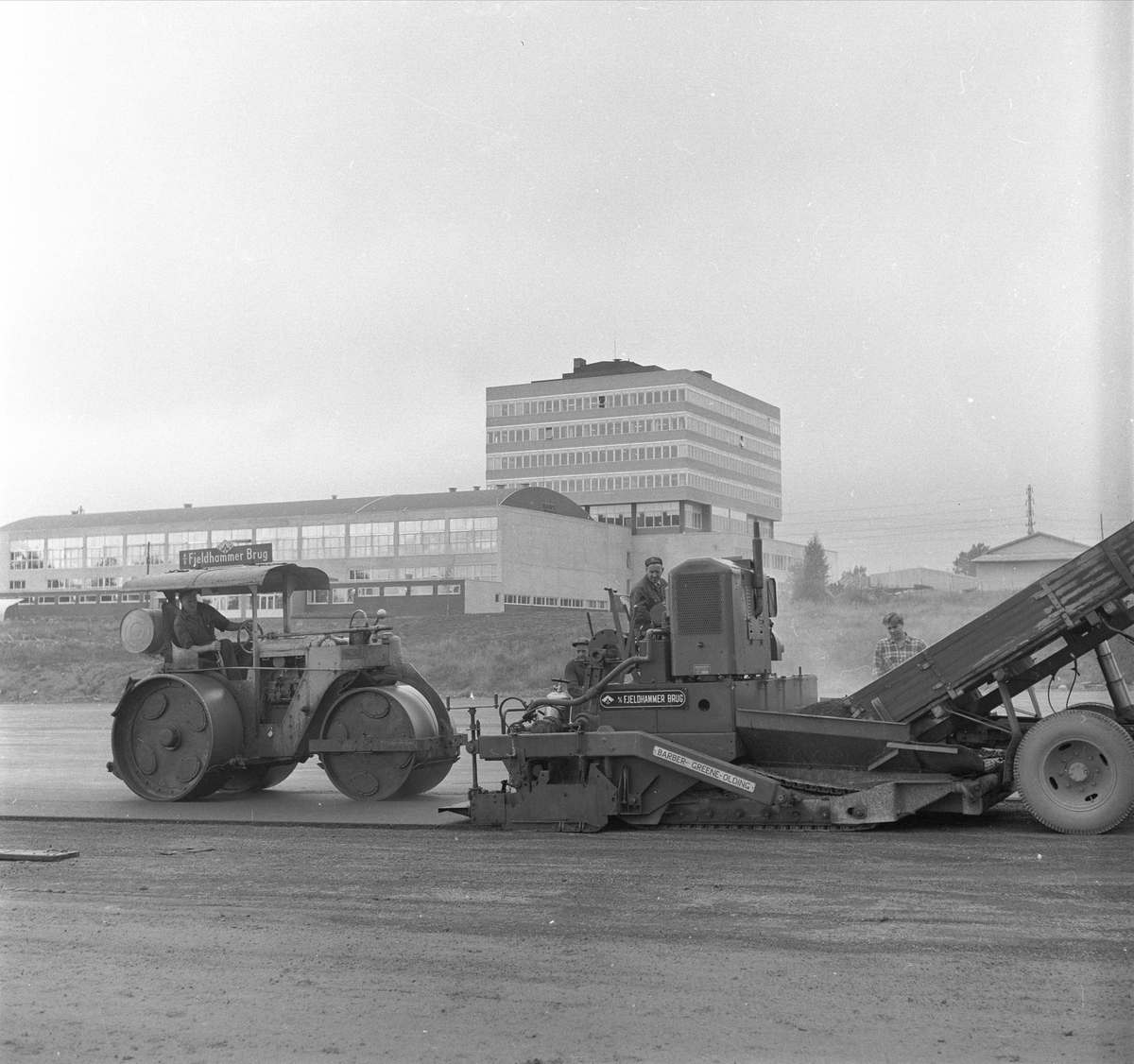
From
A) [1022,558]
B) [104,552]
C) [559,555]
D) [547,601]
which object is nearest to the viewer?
[1022,558]

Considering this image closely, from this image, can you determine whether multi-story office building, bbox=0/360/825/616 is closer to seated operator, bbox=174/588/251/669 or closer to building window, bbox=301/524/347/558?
building window, bbox=301/524/347/558

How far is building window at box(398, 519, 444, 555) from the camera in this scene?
73.6 m

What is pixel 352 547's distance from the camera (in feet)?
242

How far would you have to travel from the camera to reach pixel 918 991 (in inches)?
229

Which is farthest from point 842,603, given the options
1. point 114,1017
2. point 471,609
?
point 114,1017

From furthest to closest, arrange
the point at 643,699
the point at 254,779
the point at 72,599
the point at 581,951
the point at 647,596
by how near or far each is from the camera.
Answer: the point at 72,599
the point at 254,779
the point at 647,596
the point at 643,699
the point at 581,951

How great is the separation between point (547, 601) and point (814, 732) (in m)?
67.9

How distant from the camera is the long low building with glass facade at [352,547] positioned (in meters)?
72.8

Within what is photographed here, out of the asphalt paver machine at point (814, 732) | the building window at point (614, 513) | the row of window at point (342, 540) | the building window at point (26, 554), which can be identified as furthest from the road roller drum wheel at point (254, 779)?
Answer: the building window at point (614, 513)

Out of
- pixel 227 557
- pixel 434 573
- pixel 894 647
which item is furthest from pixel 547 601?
pixel 227 557

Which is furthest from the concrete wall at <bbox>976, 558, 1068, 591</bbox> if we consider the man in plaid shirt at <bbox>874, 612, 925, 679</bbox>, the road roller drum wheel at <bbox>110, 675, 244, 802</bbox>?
the road roller drum wheel at <bbox>110, 675, 244, 802</bbox>

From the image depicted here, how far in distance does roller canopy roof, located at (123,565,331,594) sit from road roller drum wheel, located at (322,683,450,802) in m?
1.49

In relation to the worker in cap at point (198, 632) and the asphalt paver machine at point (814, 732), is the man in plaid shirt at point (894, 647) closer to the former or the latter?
the asphalt paver machine at point (814, 732)

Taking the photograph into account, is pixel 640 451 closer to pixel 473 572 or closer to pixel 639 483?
pixel 639 483
